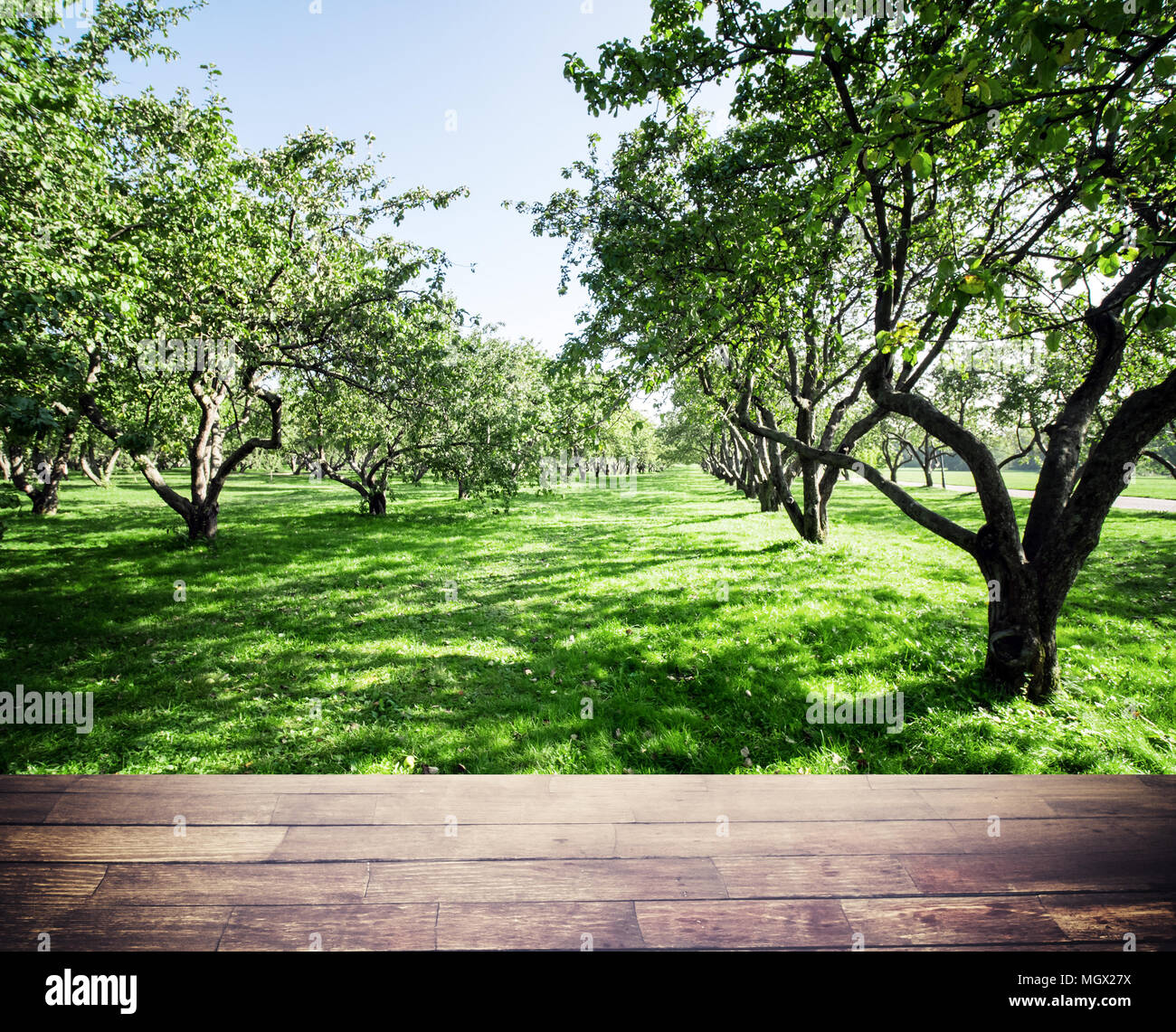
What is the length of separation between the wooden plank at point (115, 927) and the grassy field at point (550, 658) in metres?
2.09

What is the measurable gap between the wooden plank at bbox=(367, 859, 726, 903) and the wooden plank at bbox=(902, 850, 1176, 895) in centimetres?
130

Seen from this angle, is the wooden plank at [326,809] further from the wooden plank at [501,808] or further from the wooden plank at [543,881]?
the wooden plank at [543,881]

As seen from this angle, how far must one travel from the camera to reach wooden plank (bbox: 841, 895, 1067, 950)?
98.3 inches

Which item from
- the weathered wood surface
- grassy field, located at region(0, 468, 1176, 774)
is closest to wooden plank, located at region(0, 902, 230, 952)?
the weathered wood surface

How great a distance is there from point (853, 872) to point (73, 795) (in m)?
5.17

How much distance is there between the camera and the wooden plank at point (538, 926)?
242 centimetres

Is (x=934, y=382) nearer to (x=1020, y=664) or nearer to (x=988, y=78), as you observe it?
(x=1020, y=664)

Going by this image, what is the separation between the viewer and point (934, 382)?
31.5m

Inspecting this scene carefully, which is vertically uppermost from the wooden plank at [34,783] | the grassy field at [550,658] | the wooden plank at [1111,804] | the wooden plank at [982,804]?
the wooden plank at [34,783]

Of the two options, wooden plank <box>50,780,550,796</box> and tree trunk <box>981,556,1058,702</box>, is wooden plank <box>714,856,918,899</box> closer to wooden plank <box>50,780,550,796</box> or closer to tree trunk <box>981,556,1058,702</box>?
wooden plank <box>50,780,550,796</box>

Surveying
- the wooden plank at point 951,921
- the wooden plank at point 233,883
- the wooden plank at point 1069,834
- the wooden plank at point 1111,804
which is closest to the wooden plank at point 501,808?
the wooden plank at point 233,883

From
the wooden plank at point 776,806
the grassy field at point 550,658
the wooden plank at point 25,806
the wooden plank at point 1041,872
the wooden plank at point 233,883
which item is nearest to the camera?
the wooden plank at point 233,883
